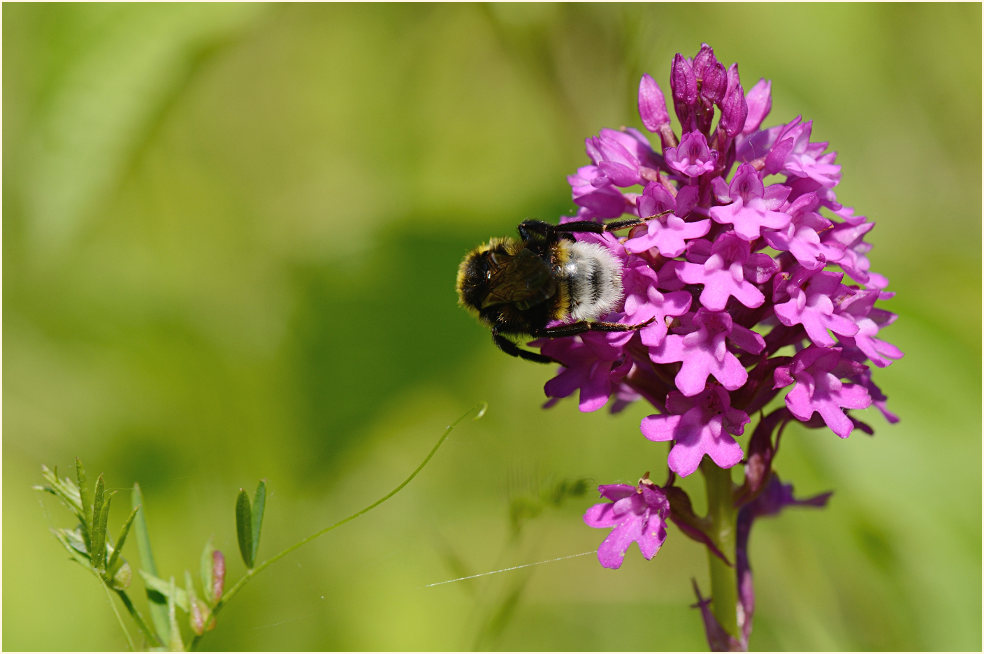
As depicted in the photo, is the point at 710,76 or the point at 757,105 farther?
the point at 757,105

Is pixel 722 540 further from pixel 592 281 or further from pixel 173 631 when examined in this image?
pixel 173 631

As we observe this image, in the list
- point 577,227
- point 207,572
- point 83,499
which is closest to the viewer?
point 83,499

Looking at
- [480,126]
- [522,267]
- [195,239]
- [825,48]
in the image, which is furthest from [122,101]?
[825,48]

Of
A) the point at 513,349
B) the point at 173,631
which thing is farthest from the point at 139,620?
the point at 513,349

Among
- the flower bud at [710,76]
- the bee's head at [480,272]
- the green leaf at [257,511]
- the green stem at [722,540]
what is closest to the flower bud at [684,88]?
the flower bud at [710,76]

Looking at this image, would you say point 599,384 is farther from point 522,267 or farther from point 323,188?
point 323,188

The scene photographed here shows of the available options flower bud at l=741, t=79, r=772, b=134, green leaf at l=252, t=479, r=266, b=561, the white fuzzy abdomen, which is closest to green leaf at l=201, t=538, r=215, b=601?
green leaf at l=252, t=479, r=266, b=561

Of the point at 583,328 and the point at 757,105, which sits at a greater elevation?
the point at 757,105
